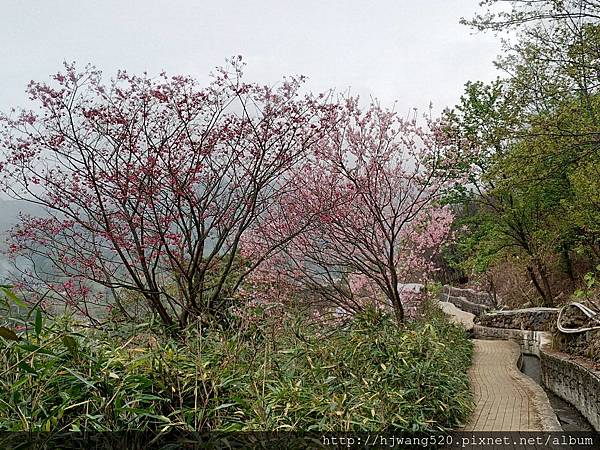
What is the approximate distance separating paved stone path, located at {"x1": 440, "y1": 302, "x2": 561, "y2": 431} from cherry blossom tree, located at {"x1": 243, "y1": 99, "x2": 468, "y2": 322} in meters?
1.70

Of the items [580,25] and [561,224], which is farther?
[561,224]

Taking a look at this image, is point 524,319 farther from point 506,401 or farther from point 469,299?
point 469,299

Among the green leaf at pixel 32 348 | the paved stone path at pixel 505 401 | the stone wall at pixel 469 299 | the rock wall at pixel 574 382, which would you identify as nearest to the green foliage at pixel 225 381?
the green leaf at pixel 32 348

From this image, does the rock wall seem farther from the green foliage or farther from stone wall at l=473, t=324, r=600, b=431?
the green foliage

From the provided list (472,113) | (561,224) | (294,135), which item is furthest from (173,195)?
(472,113)

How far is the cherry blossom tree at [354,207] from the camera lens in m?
7.95

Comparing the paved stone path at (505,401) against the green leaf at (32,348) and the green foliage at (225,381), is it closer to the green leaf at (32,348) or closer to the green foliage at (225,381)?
the green foliage at (225,381)

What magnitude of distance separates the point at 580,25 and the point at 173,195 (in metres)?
8.53

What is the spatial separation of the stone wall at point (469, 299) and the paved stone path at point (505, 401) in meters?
10.8

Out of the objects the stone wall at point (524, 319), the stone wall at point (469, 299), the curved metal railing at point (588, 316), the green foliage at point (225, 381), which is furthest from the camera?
the stone wall at point (469, 299)

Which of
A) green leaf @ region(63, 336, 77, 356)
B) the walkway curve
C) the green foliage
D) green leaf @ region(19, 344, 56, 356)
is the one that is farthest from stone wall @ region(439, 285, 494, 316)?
green leaf @ region(19, 344, 56, 356)

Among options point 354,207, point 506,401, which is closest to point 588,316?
point 506,401

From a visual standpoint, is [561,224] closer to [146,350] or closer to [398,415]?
[398,415]

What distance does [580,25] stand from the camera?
9.64 metres
